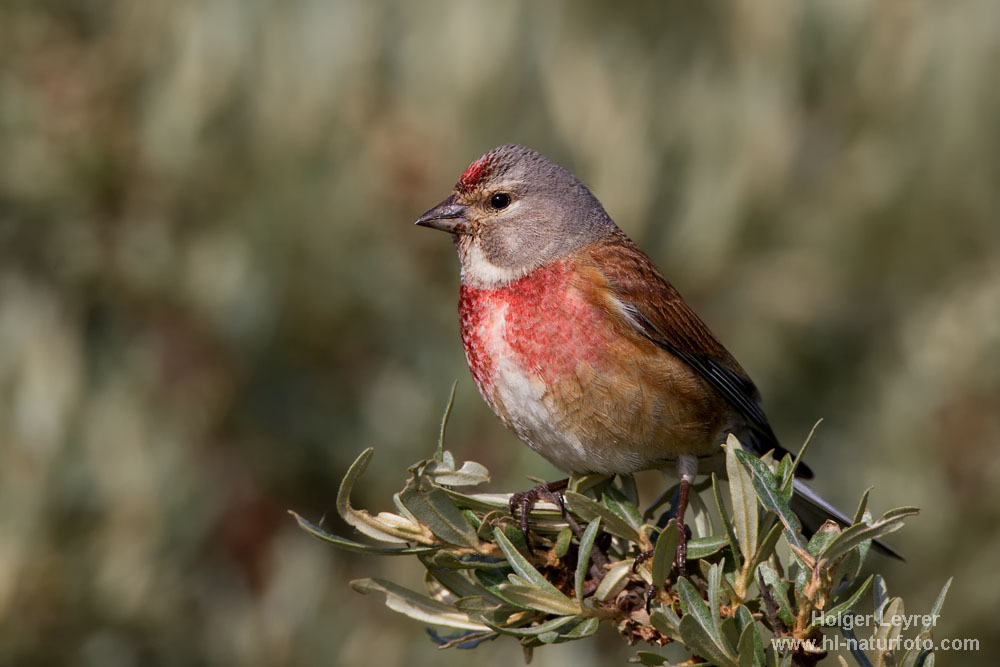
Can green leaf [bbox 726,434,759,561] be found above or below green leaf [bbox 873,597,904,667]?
above

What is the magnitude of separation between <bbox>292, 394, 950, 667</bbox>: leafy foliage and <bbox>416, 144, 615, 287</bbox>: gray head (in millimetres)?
1063

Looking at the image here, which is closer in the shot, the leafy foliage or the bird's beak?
the leafy foliage

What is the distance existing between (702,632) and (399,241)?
2877mm

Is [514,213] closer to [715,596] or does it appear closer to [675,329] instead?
[675,329]

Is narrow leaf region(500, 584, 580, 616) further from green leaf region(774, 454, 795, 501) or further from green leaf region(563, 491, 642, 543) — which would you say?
green leaf region(774, 454, 795, 501)

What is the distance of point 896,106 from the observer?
193 inches

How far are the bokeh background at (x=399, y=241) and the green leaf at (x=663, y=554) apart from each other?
1903 mm

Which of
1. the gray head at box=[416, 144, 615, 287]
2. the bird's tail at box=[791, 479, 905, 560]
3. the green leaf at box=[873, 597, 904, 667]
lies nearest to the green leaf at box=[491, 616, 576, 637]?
the green leaf at box=[873, 597, 904, 667]

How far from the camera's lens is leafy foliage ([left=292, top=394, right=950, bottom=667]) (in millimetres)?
1818

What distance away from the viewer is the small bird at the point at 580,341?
284cm

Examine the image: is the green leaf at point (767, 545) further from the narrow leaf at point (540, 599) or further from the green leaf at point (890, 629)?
the narrow leaf at point (540, 599)

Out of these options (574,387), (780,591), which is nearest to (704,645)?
(780,591)

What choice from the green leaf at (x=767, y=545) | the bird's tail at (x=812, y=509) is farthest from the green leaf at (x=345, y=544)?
the bird's tail at (x=812, y=509)

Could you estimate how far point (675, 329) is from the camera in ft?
10.5
